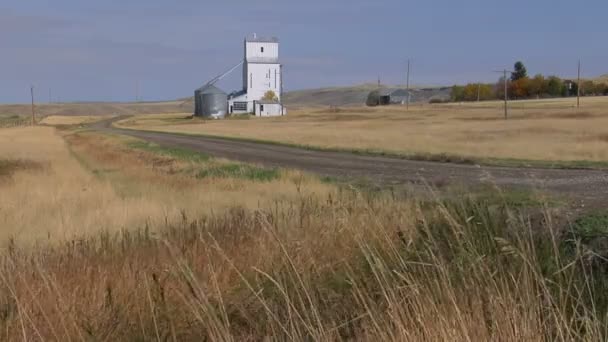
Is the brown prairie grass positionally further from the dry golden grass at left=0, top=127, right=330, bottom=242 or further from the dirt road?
the dirt road

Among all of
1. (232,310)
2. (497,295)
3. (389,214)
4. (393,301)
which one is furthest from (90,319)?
(389,214)

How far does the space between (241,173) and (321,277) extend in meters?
17.2

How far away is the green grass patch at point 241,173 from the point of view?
864 inches

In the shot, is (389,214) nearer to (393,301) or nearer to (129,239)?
(129,239)

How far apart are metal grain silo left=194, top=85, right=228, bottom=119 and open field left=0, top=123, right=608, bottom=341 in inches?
4785

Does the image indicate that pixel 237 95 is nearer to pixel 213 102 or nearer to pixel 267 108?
pixel 213 102

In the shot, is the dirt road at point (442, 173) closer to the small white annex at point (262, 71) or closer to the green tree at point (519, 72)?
the small white annex at point (262, 71)

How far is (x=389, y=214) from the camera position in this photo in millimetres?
8602

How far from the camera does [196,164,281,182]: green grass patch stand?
21953 mm

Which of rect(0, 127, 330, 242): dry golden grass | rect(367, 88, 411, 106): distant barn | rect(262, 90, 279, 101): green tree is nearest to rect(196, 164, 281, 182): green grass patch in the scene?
rect(0, 127, 330, 242): dry golden grass

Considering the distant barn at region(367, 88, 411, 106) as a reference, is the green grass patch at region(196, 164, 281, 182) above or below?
below

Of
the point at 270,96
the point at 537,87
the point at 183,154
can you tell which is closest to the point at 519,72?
the point at 537,87

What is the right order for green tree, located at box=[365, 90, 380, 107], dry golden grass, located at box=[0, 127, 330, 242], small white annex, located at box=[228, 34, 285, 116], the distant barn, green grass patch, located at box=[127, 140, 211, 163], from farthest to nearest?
green tree, located at box=[365, 90, 380, 107], the distant barn, small white annex, located at box=[228, 34, 285, 116], green grass patch, located at box=[127, 140, 211, 163], dry golden grass, located at box=[0, 127, 330, 242]

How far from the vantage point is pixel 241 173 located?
77.0ft
